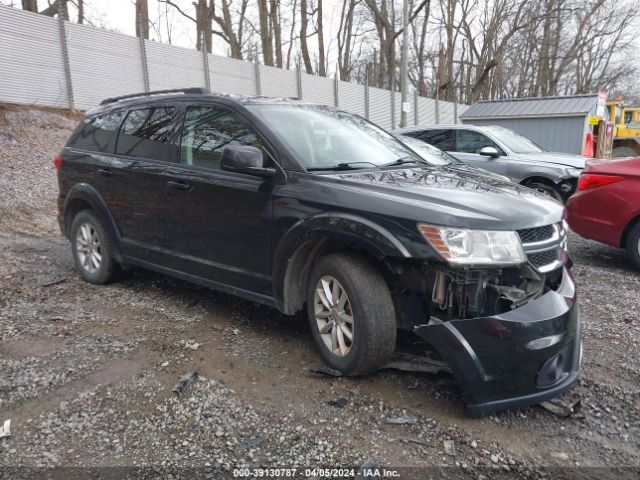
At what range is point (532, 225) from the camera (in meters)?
2.86

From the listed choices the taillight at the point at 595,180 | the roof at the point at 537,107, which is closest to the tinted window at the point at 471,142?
the taillight at the point at 595,180

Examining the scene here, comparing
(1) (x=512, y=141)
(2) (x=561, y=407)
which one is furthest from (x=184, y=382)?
(1) (x=512, y=141)

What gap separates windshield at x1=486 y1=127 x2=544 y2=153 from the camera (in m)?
9.32

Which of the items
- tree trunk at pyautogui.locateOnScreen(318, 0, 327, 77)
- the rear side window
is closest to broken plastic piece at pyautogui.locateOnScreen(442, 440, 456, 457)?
the rear side window

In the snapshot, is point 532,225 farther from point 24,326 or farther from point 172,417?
point 24,326

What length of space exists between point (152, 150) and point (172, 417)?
7.80ft

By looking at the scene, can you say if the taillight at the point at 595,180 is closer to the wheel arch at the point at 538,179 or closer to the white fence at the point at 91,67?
the wheel arch at the point at 538,179

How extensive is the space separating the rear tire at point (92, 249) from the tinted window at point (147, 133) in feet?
2.61

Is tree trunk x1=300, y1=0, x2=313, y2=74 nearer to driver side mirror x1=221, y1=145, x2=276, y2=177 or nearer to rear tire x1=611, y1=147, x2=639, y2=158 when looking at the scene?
rear tire x1=611, y1=147, x2=639, y2=158

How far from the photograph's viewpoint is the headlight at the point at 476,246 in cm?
265

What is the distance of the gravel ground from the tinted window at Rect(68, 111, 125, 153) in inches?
57.6

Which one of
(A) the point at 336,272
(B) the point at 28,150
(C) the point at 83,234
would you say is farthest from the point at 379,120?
(A) the point at 336,272

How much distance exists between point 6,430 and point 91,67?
12409mm

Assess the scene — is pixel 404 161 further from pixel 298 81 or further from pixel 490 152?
pixel 298 81
